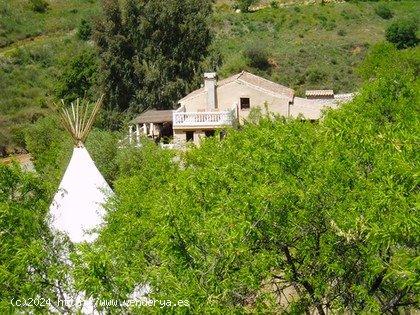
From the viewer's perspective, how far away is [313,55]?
56031 millimetres

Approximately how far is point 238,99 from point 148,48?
10633mm

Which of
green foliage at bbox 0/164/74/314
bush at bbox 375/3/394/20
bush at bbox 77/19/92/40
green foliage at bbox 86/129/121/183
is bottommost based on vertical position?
green foliage at bbox 86/129/121/183

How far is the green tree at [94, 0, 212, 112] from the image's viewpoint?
3878cm

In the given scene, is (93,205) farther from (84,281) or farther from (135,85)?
(135,85)

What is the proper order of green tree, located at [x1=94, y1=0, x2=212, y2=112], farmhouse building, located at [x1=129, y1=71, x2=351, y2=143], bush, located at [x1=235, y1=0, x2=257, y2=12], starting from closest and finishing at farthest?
farmhouse building, located at [x1=129, y1=71, x2=351, y2=143] < green tree, located at [x1=94, y1=0, x2=212, y2=112] < bush, located at [x1=235, y1=0, x2=257, y2=12]

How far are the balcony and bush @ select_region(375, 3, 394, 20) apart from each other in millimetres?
46687

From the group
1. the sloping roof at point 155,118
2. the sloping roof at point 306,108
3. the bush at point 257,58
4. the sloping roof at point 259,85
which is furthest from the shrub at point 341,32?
the sloping roof at point 306,108

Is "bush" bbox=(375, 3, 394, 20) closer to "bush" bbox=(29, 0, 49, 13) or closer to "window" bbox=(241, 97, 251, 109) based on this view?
"bush" bbox=(29, 0, 49, 13)

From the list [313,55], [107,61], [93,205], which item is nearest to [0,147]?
[107,61]

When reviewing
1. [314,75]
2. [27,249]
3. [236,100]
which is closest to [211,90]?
[236,100]

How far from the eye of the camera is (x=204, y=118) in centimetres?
2952

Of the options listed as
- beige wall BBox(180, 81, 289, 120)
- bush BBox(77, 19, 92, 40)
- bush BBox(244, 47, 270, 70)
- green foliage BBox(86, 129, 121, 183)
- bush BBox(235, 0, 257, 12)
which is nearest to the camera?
green foliage BBox(86, 129, 121, 183)

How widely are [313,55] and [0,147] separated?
28850mm

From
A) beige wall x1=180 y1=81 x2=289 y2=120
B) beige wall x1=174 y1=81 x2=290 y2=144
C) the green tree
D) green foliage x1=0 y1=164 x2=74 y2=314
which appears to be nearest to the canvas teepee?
green foliage x1=0 y1=164 x2=74 y2=314
